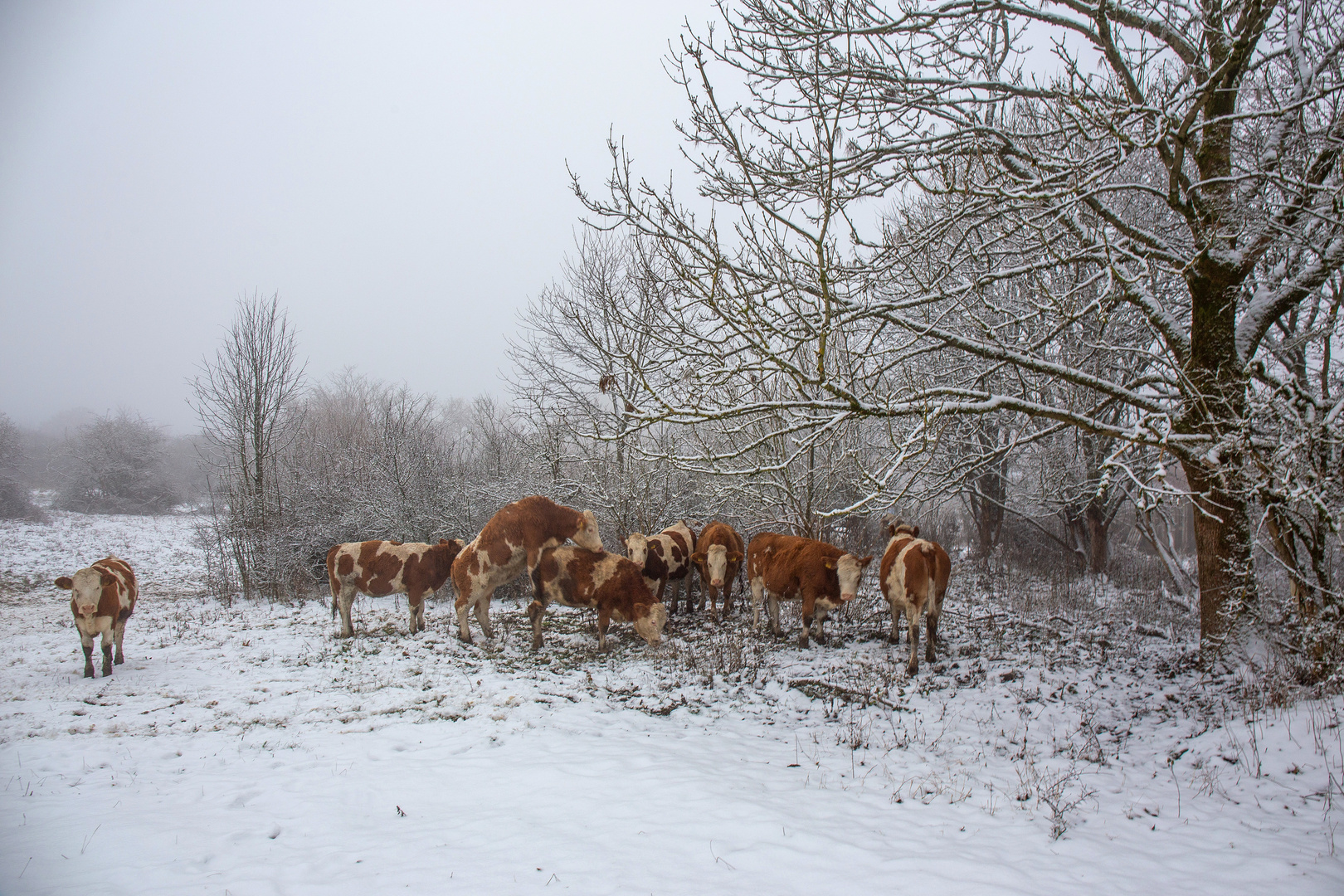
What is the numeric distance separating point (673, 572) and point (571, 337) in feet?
23.3

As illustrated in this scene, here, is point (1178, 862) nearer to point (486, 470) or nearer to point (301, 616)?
point (301, 616)

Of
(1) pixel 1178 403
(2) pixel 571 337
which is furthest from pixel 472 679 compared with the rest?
(2) pixel 571 337

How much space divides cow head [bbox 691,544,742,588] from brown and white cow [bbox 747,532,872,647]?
763 mm

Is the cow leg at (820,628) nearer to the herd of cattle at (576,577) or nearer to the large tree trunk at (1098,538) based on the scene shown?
the herd of cattle at (576,577)

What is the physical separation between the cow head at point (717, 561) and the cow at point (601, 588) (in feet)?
5.10

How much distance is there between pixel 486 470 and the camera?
16.6 meters

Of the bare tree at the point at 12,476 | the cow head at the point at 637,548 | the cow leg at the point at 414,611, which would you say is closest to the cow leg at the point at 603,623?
the cow head at the point at 637,548

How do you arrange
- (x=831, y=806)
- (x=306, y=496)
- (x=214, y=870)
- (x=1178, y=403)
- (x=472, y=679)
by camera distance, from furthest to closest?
(x=306, y=496) → (x=472, y=679) → (x=1178, y=403) → (x=831, y=806) → (x=214, y=870)

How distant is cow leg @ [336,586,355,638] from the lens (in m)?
9.30

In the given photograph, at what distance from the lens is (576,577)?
809 cm

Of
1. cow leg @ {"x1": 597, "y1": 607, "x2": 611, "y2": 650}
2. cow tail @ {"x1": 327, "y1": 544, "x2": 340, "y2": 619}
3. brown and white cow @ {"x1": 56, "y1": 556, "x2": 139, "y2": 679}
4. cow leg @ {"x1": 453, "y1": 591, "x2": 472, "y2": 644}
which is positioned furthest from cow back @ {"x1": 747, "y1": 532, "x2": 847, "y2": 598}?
brown and white cow @ {"x1": 56, "y1": 556, "x2": 139, "y2": 679}

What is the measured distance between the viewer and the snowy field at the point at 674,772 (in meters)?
3.11

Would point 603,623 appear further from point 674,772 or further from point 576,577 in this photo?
point 674,772

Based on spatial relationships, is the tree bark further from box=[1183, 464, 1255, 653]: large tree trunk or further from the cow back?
the cow back
